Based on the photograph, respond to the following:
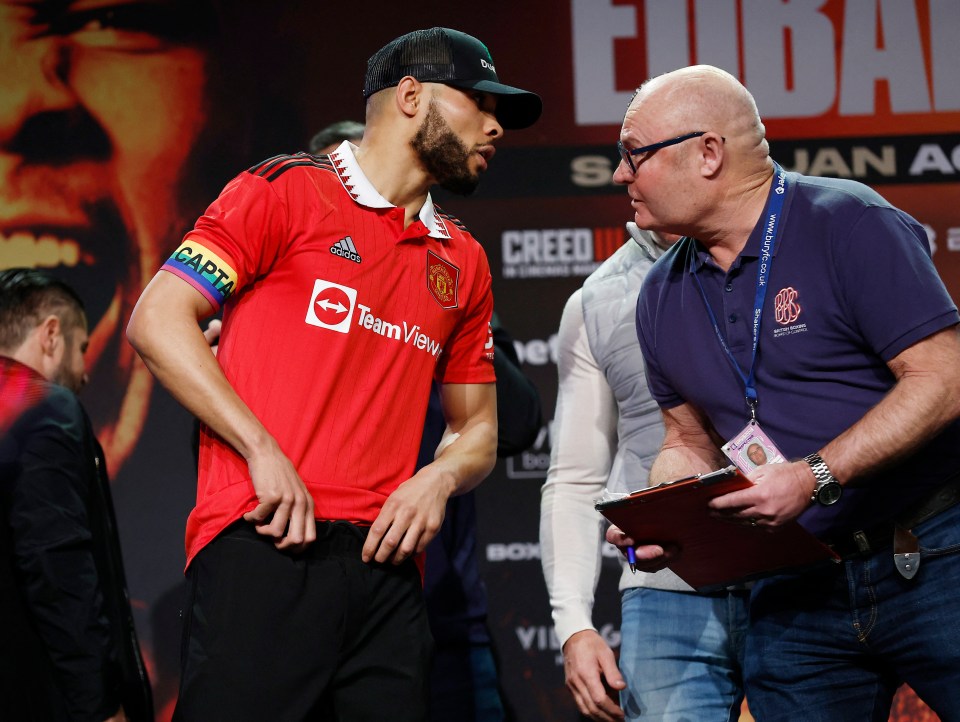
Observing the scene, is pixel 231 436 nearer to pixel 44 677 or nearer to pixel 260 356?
pixel 260 356

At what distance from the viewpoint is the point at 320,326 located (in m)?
2.15

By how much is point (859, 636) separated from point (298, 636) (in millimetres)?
1011

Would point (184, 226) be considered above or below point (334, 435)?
above

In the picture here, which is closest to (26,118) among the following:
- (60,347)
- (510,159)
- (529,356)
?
(60,347)

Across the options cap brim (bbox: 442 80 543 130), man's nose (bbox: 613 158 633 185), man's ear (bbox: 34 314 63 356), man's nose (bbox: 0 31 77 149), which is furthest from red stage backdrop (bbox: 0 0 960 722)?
man's nose (bbox: 613 158 633 185)

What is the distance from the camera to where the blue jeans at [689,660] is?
2365mm

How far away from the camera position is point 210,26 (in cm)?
435

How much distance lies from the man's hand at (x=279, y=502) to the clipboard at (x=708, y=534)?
526mm

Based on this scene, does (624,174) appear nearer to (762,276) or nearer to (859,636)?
(762,276)

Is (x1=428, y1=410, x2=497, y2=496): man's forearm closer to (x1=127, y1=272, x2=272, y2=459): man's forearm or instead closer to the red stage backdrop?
(x1=127, y1=272, x2=272, y2=459): man's forearm

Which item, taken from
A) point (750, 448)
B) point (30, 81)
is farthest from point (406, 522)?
point (30, 81)

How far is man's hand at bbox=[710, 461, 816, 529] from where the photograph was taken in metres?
1.85

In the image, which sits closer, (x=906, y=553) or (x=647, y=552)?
(x=906, y=553)

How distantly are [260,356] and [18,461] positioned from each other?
1112mm
